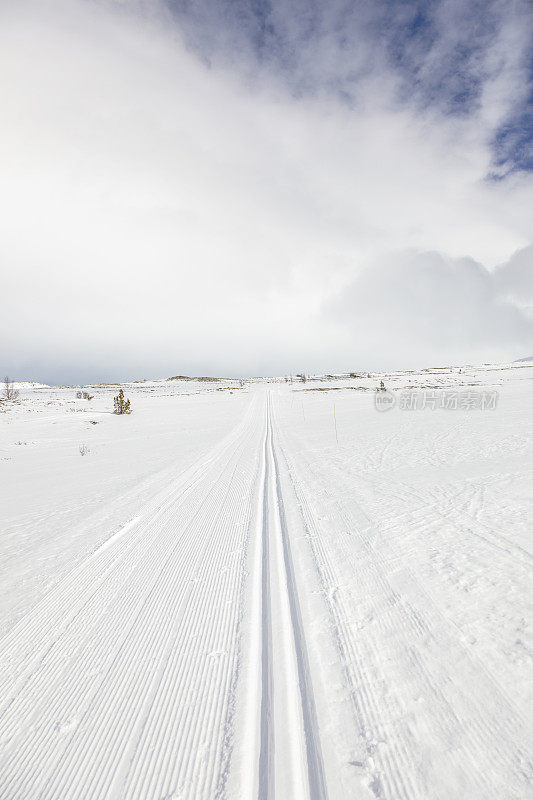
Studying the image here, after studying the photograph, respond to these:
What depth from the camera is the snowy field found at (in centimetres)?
169

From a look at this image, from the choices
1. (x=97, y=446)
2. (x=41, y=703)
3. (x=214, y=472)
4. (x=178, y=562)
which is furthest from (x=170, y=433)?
(x=41, y=703)

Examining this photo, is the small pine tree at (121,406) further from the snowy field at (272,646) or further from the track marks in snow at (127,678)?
the track marks in snow at (127,678)

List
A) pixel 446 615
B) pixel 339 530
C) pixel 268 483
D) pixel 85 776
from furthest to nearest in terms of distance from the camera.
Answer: pixel 268 483 < pixel 339 530 < pixel 446 615 < pixel 85 776

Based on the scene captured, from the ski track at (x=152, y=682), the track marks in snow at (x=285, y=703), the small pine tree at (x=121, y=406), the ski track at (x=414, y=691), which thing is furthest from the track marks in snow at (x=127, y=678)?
the small pine tree at (x=121, y=406)

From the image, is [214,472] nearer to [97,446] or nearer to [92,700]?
[92,700]

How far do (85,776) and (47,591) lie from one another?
2.18 meters

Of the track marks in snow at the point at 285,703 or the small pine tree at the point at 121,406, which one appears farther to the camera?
the small pine tree at the point at 121,406

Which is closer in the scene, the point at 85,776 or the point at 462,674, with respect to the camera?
the point at 85,776

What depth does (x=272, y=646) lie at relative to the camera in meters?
2.47

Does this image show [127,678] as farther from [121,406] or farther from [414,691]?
[121,406]

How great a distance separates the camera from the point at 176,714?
2.00 meters

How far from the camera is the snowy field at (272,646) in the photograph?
5.53 feet

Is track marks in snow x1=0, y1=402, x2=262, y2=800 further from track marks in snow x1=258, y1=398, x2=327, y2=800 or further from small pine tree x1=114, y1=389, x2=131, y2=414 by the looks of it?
small pine tree x1=114, y1=389, x2=131, y2=414

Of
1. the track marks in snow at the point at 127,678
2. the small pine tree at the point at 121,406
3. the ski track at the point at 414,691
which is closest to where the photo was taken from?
the ski track at the point at 414,691
